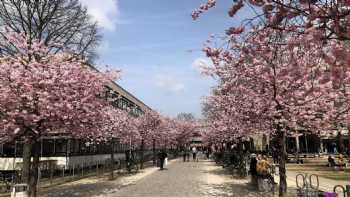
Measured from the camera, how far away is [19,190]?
12297 millimetres

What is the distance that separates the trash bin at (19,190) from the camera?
11559 millimetres

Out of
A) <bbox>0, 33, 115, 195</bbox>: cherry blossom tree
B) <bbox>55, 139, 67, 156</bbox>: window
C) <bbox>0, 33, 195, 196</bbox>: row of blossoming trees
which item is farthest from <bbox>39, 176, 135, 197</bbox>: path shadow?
<bbox>55, 139, 67, 156</bbox>: window

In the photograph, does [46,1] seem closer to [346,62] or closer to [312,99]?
[312,99]

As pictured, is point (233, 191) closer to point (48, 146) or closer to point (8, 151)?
point (48, 146)

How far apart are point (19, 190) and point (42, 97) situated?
3265 millimetres


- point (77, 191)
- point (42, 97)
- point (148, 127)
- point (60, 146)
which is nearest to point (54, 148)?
point (60, 146)

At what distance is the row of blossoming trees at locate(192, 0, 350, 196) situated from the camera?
4859 millimetres

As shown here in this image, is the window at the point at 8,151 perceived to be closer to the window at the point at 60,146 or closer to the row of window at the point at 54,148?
the row of window at the point at 54,148

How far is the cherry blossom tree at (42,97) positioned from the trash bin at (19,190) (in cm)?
224

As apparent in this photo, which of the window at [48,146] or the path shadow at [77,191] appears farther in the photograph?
the window at [48,146]

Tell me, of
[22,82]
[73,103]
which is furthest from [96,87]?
[22,82]

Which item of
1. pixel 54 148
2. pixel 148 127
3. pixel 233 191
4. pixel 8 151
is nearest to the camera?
pixel 233 191

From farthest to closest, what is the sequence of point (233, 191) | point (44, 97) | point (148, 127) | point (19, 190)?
1. point (148, 127)
2. point (233, 191)
3. point (44, 97)
4. point (19, 190)

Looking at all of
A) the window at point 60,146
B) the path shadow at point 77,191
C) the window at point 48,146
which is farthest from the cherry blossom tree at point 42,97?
the window at point 48,146
